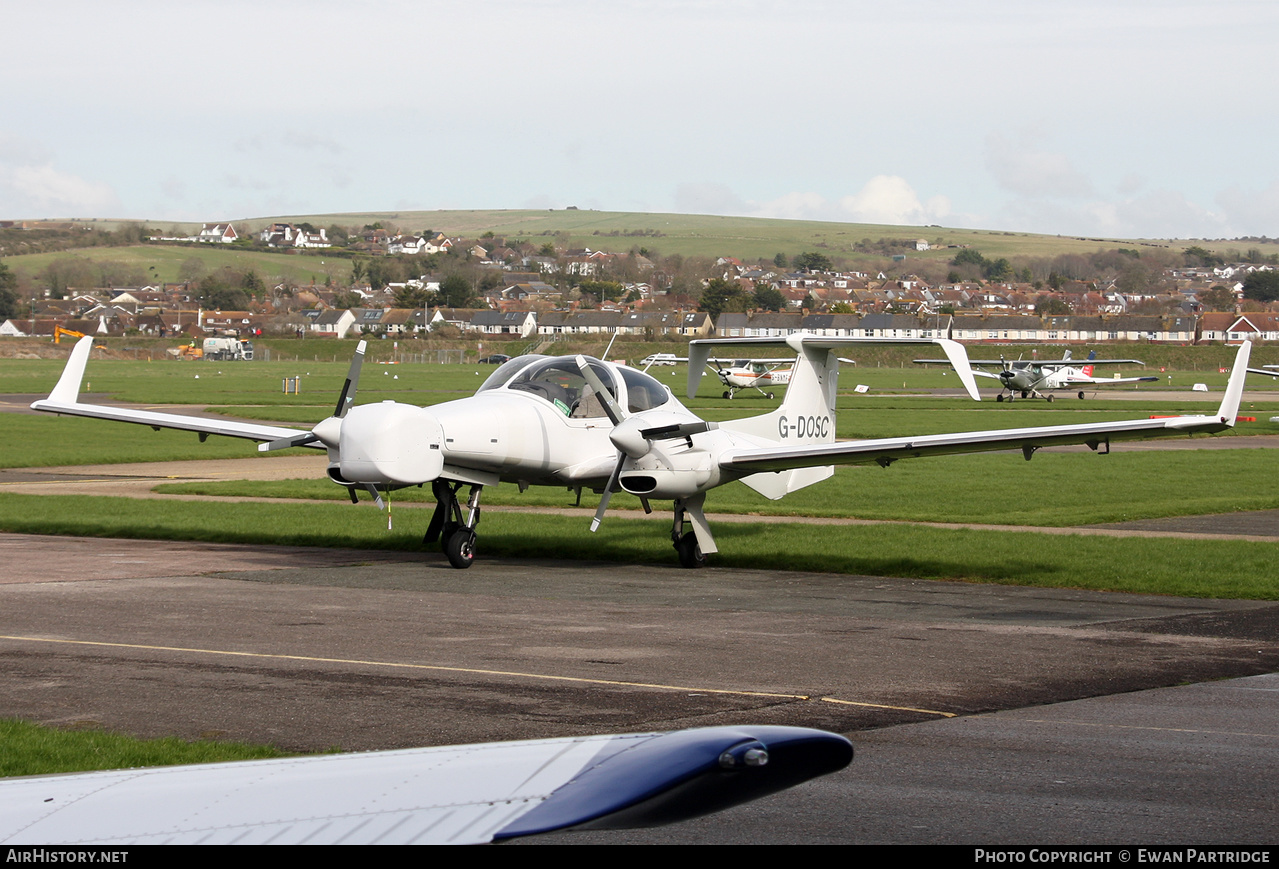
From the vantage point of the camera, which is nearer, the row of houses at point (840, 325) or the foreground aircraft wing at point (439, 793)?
the foreground aircraft wing at point (439, 793)

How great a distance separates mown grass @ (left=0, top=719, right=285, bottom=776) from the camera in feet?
23.5

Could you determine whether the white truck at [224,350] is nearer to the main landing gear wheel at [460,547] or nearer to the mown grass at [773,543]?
the mown grass at [773,543]

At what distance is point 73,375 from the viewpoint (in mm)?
20109

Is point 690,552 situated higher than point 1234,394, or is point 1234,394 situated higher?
point 1234,394

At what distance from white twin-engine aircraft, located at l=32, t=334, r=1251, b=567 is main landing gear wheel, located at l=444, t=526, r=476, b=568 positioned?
0.02 meters

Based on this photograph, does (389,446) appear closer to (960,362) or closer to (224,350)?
(960,362)

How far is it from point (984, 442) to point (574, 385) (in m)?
5.53

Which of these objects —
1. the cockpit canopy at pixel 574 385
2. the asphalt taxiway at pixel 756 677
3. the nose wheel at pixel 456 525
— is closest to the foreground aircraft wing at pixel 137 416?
the nose wheel at pixel 456 525

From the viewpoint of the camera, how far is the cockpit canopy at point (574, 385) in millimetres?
17188

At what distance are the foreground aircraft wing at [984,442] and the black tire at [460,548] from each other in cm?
367

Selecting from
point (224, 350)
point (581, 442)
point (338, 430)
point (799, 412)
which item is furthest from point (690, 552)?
point (224, 350)

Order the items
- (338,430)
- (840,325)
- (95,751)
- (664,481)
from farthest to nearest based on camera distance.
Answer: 1. (840,325)
2. (664,481)
3. (338,430)
4. (95,751)

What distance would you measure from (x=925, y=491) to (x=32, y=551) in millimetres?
18463

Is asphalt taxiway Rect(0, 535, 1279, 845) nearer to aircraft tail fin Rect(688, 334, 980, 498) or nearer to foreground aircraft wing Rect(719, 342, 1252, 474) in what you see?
foreground aircraft wing Rect(719, 342, 1252, 474)
